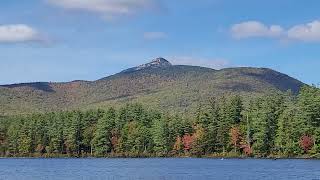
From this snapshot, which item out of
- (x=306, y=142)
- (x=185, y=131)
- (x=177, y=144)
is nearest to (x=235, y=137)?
(x=185, y=131)

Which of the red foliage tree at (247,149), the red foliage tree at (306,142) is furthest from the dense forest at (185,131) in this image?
the red foliage tree at (247,149)

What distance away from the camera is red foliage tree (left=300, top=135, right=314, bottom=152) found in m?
123

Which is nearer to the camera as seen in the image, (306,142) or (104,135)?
(306,142)

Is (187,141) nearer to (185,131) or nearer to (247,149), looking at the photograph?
(185,131)

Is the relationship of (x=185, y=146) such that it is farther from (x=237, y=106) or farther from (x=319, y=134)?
(x=319, y=134)

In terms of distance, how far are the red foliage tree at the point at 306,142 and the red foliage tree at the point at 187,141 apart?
32976mm

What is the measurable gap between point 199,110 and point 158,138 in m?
12.9

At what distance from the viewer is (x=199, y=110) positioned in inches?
6073

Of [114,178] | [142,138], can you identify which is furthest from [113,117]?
[114,178]

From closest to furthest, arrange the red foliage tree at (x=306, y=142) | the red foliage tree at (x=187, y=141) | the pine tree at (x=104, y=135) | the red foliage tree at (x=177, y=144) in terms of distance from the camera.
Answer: the red foliage tree at (x=306, y=142)
the red foliage tree at (x=187, y=141)
the red foliage tree at (x=177, y=144)
the pine tree at (x=104, y=135)

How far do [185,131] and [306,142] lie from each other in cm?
3806

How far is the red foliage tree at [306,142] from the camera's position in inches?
4828

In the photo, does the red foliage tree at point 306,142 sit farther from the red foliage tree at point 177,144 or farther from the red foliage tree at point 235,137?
the red foliage tree at point 177,144

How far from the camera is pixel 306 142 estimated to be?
4840 inches
